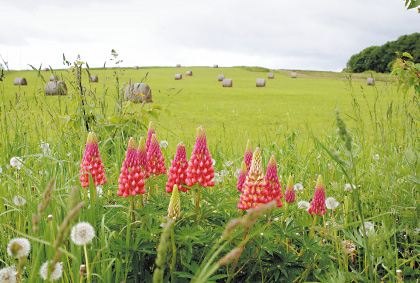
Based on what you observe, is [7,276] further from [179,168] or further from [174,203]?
[179,168]

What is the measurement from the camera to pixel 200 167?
2.04 metres

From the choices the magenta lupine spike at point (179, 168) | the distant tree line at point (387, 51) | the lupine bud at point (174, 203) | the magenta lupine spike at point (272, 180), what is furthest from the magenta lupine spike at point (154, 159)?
the distant tree line at point (387, 51)

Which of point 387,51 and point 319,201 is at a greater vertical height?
point 387,51

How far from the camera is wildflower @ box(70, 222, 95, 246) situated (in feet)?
4.35

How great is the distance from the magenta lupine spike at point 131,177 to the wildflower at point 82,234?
1.95 feet

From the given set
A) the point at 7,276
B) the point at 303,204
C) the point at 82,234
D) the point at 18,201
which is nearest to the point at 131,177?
the point at 82,234

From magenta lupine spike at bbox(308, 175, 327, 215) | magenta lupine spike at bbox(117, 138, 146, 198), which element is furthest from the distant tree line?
magenta lupine spike at bbox(117, 138, 146, 198)

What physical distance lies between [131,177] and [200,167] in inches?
15.7

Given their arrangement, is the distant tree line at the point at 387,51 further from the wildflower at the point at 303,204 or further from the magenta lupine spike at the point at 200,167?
the magenta lupine spike at the point at 200,167

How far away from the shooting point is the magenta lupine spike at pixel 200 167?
2.04 m

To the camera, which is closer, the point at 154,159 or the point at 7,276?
the point at 7,276

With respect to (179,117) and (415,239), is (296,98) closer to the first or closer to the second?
(179,117)

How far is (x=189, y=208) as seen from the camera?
2.31 metres

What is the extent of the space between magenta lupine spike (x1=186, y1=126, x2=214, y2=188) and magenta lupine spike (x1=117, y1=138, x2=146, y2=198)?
A: 282mm
